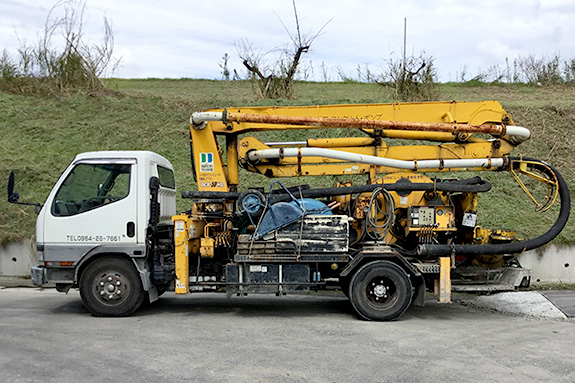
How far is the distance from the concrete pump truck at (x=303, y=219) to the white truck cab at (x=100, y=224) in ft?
0.05

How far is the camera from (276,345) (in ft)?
21.7

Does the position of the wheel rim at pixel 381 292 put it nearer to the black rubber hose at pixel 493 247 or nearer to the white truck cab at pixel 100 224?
the black rubber hose at pixel 493 247

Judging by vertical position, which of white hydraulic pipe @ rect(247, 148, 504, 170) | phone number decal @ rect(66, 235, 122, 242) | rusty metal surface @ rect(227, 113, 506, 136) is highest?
rusty metal surface @ rect(227, 113, 506, 136)

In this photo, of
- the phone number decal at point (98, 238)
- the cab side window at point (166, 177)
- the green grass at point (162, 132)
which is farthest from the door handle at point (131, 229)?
the green grass at point (162, 132)

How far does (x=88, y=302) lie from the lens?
820 centimetres

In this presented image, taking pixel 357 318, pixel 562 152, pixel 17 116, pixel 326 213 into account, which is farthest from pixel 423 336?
pixel 17 116

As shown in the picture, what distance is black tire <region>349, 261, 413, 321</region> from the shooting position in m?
8.05

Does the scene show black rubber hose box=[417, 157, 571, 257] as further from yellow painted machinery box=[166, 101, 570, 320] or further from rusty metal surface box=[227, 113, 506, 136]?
rusty metal surface box=[227, 113, 506, 136]

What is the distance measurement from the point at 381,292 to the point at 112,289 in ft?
13.2

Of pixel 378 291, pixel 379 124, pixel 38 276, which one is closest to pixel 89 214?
pixel 38 276

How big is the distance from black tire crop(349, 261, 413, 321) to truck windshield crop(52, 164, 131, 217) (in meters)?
3.77

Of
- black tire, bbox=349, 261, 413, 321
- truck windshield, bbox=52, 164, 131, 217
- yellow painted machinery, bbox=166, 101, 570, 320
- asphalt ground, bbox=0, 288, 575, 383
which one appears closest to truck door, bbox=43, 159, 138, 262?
truck windshield, bbox=52, 164, 131, 217

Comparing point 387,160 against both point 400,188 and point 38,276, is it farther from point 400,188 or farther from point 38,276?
point 38,276

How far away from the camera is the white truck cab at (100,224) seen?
8.22 meters
